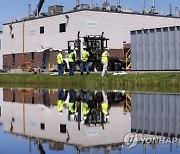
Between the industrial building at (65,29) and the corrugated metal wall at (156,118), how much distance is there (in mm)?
33172

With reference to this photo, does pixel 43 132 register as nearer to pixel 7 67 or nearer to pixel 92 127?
pixel 92 127

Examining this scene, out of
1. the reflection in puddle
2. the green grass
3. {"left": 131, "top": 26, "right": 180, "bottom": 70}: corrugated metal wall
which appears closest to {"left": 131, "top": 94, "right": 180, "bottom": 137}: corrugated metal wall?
the reflection in puddle

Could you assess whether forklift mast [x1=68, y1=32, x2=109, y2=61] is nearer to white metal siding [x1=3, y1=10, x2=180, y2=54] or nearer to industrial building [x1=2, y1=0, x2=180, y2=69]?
industrial building [x1=2, y1=0, x2=180, y2=69]

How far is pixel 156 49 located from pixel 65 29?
63.9 feet

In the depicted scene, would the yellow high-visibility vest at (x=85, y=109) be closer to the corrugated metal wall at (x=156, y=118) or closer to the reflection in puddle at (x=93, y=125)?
the reflection in puddle at (x=93, y=125)

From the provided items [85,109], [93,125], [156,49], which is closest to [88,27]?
[156,49]

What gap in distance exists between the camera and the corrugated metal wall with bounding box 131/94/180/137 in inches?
384

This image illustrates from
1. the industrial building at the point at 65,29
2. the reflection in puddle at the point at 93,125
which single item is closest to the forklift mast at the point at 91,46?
the industrial building at the point at 65,29

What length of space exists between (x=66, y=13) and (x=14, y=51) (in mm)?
13545

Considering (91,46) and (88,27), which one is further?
(88,27)

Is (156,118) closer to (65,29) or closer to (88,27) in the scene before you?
(88,27)

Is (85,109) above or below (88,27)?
below

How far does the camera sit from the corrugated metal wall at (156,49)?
114 ft

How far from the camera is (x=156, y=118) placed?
12.1 meters
